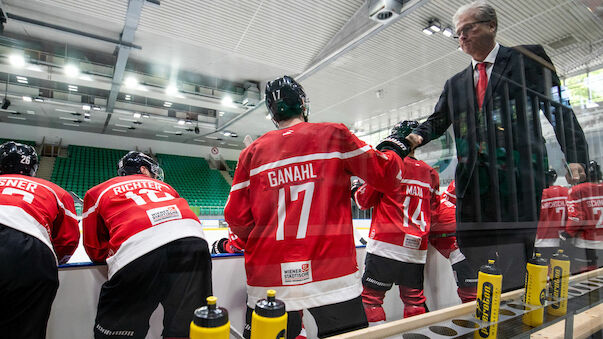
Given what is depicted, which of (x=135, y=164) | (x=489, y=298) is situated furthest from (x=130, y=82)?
(x=489, y=298)

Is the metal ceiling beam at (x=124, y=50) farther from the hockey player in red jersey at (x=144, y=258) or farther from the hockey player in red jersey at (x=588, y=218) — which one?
the hockey player in red jersey at (x=588, y=218)

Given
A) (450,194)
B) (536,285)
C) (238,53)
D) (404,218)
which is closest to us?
(536,285)

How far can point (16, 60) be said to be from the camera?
1358 mm

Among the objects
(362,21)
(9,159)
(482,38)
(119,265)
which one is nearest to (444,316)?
(482,38)

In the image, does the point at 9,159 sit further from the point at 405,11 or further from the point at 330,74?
the point at 405,11

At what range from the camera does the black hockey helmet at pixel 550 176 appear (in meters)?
1.03

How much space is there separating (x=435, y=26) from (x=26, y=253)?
1.74 m

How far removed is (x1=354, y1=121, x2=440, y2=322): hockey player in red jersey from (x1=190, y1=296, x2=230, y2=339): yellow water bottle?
3.80 ft

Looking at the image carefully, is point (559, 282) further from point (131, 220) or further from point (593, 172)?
point (131, 220)

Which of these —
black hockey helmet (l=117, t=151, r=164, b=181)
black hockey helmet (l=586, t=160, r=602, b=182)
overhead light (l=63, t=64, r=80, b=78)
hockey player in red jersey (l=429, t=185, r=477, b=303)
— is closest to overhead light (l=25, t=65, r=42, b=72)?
overhead light (l=63, t=64, r=80, b=78)

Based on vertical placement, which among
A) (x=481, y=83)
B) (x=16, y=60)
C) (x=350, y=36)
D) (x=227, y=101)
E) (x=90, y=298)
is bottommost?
(x=90, y=298)

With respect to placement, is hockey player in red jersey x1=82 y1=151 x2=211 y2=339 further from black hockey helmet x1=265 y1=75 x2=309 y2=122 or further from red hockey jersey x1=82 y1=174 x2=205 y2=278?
black hockey helmet x1=265 y1=75 x2=309 y2=122

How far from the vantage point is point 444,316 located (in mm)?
753

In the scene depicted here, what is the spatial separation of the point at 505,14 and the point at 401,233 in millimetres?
1038
